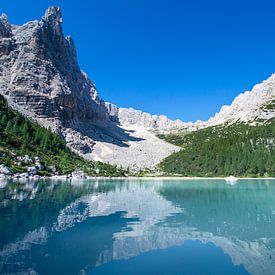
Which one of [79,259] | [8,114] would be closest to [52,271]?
[79,259]

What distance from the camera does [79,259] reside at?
15742mm

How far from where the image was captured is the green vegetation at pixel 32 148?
108400 millimetres

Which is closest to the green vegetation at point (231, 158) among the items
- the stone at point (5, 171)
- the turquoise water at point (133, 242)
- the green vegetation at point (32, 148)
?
the green vegetation at point (32, 148)

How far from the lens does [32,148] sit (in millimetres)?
132500

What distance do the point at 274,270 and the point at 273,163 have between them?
13018 cm

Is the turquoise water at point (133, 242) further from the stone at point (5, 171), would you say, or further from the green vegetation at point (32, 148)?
the green vegetation at point (32, 148)

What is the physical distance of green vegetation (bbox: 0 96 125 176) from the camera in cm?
10840

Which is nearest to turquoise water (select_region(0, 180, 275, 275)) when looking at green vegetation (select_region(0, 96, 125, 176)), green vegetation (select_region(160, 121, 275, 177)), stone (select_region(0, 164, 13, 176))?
stone (select_region(0, 164, 13, 176))

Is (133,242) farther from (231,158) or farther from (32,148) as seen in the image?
(231,158)

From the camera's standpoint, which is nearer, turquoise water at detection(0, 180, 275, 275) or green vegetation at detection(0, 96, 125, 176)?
turquoise water at detection(0, 180, 275, 275)

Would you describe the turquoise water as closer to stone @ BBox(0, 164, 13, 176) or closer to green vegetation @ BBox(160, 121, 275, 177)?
stone @ BBox(0, 164, 13, 176)

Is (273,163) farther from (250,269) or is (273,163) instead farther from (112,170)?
(250,269)

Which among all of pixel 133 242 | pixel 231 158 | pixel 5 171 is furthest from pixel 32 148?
pixel 133 242

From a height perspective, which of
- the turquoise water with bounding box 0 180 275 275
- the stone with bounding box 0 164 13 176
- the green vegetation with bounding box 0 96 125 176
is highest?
the green vegetation with bounding box 0 96 125 176
